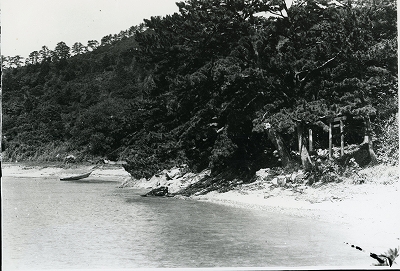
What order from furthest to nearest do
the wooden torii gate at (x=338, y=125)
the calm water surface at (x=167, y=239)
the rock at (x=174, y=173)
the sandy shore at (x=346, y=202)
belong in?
the rock at (x=174, y=173)
the wooden torii gate at (x=338, y=125)
the sandy shore at (x=346, y=202)
the calm water surface at (x=167, y=239)

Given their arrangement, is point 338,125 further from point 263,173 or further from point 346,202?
point 346,202

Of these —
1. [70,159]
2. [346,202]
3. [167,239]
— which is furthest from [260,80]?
[70,159]

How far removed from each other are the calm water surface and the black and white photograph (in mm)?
59

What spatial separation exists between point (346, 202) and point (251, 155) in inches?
379

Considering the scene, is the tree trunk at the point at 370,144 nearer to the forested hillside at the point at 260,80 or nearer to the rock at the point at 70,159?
the forested hillside at the point at 260,80

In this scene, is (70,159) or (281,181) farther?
(70,159)

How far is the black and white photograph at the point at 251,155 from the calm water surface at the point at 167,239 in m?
0.06

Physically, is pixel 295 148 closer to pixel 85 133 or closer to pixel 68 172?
pixel 68 172

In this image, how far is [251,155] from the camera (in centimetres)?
2812

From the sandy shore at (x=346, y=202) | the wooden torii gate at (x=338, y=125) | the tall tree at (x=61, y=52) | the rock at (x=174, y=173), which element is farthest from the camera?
the tall tree at (x=61, y=52)

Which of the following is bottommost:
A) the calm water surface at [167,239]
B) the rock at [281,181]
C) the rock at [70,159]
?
the rock at [70,159]

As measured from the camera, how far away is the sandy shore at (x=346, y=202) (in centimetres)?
1504

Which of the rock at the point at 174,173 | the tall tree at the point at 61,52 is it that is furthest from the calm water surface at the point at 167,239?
the tall tree at the point at 61,52

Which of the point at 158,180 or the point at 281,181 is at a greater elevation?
the point at 281,181
